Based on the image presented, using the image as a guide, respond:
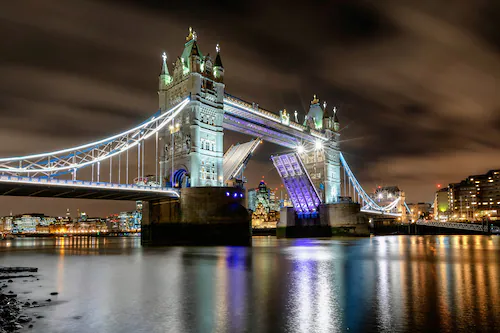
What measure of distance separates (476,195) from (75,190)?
141 metres

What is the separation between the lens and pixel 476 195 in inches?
5669

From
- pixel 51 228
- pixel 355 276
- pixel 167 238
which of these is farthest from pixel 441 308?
pixel 51 228

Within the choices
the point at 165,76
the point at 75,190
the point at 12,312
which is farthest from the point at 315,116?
the point at 12,312

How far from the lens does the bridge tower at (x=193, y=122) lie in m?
41.9

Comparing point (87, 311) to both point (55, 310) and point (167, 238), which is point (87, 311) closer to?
point (55, 310)

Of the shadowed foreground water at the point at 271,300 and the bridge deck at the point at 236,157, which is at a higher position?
the bridge deck at the point at 236,157

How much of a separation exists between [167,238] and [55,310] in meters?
30.8

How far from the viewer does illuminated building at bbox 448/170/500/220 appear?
13800 centimetres

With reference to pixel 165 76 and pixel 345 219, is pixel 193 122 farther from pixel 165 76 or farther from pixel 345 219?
pixel 345 219

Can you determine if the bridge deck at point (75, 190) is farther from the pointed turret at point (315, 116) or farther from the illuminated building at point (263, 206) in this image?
the illuminated building at point (263, 206)

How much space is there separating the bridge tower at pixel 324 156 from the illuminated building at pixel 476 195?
271ft

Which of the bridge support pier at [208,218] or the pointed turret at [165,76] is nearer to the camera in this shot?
the bridge support pier at [208,218]

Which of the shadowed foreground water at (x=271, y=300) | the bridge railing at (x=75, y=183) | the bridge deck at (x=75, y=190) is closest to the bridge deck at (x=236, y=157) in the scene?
the bridge railing at (x=75, y=183)

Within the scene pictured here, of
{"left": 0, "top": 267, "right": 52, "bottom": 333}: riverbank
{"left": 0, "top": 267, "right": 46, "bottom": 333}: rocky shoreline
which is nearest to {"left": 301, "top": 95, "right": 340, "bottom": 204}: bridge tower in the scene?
{"left": 0, "top": 267, "right": 52, "bottom": 333}: riverbank
